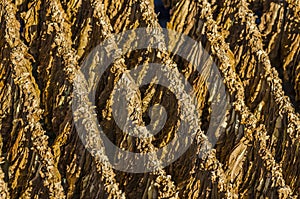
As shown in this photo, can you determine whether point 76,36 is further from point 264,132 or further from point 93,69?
point 264,132

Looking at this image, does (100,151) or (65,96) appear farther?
(65,96)

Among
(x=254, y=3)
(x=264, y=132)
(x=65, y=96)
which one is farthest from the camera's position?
(x=254, y=3)

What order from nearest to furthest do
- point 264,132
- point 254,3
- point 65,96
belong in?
point 264,132, point 65,96, point 254,3

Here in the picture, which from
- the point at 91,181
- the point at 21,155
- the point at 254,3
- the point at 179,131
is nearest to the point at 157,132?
the point at 179,131

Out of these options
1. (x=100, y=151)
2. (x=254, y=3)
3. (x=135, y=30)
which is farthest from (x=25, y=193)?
(x=254, y=3)

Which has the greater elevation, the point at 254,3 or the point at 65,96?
the point at 254,3

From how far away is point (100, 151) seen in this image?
2215 mm

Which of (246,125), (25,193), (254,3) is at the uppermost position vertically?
(254,3)

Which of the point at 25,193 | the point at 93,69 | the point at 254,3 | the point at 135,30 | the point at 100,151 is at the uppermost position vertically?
the point at 254,3

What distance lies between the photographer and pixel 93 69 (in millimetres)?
2408

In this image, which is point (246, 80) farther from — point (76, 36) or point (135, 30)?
point (76, 36)

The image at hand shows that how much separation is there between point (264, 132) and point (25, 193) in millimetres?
805

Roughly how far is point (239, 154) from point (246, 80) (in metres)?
0.29

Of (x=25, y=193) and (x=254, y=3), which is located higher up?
(x=254, y=3)
